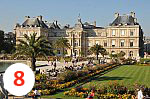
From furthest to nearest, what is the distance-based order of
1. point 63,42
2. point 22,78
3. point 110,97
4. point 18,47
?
point 63,42 < point 18,47 < point 110,97 < point 22,78

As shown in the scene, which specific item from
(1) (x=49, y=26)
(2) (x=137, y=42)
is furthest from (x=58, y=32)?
(2) (x=137, y=42)

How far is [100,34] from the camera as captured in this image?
7650 centimetres

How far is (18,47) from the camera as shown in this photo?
70.6 ft

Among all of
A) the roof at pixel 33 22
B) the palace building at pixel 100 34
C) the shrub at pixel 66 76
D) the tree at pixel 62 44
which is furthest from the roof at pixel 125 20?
the shrub at pixel 66 76

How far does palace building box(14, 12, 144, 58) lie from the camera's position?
67750 mm

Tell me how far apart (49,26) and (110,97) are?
69.2 meters

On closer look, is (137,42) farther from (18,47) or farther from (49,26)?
(18,47)

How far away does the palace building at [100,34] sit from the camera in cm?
6775

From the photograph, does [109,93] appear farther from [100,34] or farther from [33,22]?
[100,34]

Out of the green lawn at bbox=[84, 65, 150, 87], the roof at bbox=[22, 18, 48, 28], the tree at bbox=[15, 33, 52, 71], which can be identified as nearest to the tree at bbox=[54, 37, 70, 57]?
the roof at bbox=[22, 18, 48, 28]

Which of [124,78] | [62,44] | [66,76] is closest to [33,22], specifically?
[62,44]

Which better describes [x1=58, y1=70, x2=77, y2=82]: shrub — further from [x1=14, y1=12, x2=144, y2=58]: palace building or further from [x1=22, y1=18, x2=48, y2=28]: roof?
[x1=22, y1=18, x2=48, y2=28]: roof

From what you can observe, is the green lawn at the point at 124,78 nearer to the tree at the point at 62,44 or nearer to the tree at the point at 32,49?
the tree at the point at 32,49

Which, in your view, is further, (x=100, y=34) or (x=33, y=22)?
(x=100, y=34)
